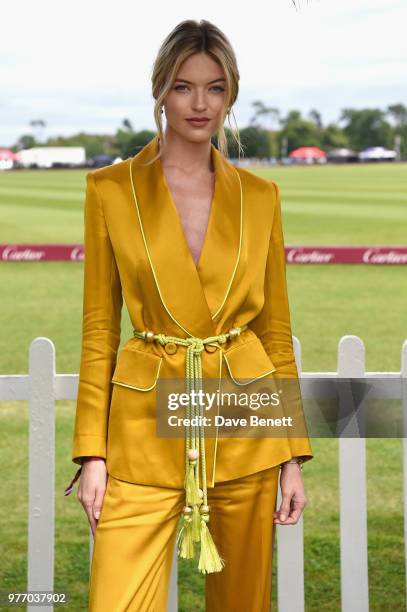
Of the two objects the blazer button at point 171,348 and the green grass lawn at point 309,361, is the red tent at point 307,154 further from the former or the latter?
the blazer button at point 171,348

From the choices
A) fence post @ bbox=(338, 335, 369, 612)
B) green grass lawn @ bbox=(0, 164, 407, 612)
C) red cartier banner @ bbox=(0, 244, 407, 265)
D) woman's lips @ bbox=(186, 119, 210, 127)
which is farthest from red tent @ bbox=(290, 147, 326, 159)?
woman's lips @ bbox=(186, 119, 210, 127)

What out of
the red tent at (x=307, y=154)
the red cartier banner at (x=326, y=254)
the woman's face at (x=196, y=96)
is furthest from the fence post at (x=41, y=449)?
the red tent at (x=307, y=154)

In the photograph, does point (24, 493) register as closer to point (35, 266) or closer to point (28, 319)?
point (28, 319)

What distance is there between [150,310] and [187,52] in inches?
22.7

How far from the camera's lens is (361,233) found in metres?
26.9

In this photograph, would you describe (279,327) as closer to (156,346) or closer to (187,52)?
(156,346)

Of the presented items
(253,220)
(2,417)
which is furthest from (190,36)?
(2,417)

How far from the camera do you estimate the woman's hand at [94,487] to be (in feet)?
7.30

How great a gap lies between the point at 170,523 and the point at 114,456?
197 mm

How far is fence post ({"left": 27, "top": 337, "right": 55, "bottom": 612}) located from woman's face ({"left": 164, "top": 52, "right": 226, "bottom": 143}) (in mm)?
1039

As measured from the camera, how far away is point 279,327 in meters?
2.37

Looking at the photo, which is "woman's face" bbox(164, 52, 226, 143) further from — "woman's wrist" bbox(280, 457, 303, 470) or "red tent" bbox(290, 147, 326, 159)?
"red tent" bbox(290, 147, 326, 159)

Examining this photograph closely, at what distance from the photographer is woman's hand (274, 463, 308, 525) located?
235cm

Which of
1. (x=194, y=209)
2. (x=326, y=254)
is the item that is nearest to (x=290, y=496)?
(x=194, y=209)
